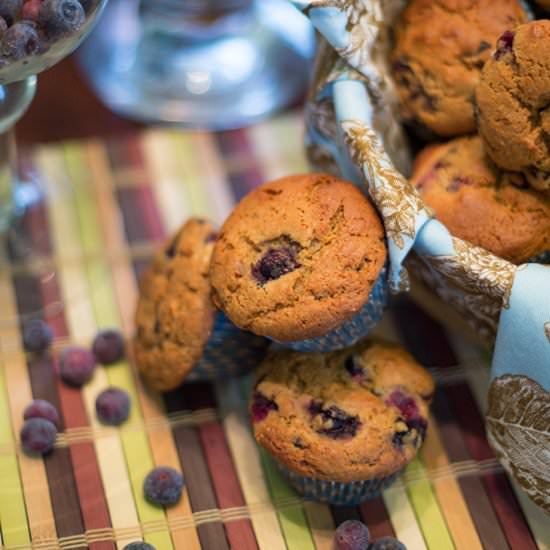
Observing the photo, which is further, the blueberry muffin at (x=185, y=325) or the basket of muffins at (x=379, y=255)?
the blueberry muffin at (x=185, y=325)

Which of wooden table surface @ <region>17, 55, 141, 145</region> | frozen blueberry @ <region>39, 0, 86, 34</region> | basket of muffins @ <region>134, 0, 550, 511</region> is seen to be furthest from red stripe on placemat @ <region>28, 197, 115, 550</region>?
frozen blueberry @ <region>39, 0, 86, 34</region>

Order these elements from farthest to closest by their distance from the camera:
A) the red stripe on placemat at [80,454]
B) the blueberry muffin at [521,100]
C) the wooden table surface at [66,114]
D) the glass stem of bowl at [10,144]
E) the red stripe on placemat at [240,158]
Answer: the wooden table surface at [66,114] < the red stripe on placemat at [240,158] < the glass stem of bowl at [10,144] < the red stripe on placemat at [80,454] < the blueberry muffin at [521,100]

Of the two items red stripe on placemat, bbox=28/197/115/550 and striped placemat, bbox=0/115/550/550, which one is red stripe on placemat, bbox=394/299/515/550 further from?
red stripe on placemat, bbox=28/197/115/550

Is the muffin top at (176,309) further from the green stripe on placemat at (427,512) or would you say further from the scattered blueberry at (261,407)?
the green stripe on placemat at (427,512)

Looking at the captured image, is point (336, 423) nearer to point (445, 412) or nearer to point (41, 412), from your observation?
point (445, 412)

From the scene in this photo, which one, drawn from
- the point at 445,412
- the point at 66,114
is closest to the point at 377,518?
the point at 445,412

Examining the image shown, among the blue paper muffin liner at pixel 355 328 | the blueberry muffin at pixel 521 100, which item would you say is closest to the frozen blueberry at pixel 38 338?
the blue paper muffin liner at pixel 355 328
